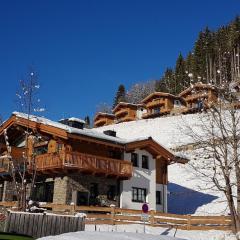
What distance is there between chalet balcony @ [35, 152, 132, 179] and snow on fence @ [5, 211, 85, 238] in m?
13.0

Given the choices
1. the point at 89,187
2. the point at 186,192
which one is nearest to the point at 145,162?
the point at 89,187

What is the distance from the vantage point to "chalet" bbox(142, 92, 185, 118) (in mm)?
82750

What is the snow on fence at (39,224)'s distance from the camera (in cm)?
1477

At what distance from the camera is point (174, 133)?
59469 mm

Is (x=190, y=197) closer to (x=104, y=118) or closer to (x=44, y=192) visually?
(x=44, y=192)

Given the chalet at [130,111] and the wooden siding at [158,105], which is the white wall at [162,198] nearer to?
the wooden siding at [158,105]

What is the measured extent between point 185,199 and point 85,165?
1418 cm

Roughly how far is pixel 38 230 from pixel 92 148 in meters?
17.3

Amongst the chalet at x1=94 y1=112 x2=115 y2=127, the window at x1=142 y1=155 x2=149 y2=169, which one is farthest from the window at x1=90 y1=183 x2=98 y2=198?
the chalet at x1=94 y1=112 x2=115 y2=127

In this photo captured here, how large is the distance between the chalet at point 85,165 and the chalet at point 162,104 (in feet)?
149

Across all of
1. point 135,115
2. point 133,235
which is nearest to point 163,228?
point 133,235

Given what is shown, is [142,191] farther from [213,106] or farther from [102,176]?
[213,106]

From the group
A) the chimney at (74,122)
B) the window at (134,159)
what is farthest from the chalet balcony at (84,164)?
the chimney at (74,122)

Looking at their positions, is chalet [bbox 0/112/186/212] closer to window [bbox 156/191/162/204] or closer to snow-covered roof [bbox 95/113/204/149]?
window [bbox 156/191/162/204]
